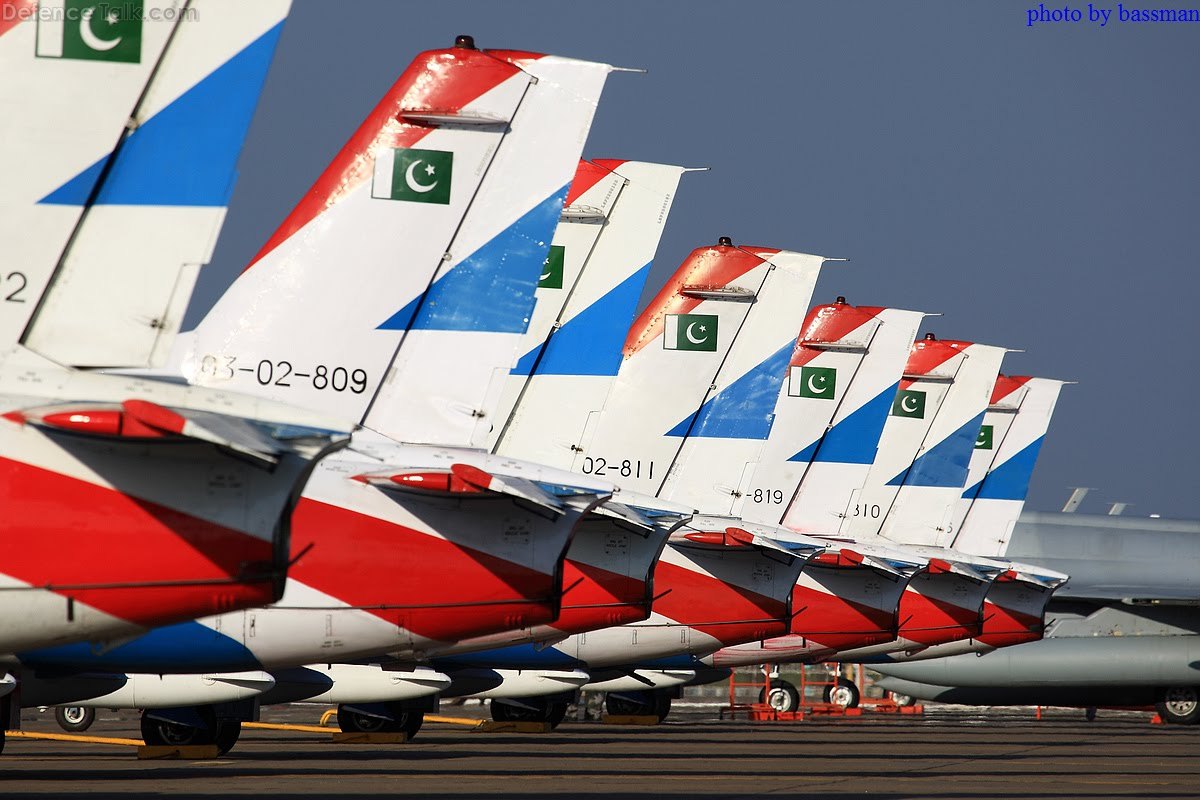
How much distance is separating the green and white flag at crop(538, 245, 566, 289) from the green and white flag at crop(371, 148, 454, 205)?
12.9 ft

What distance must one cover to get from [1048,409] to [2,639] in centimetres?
2654

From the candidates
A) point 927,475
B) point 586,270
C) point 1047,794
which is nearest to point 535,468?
point 586,270

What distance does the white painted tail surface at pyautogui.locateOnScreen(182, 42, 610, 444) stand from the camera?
1245 cm

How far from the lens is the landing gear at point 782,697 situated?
116 feet

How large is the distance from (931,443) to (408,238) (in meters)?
17.4

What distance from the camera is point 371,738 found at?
850 inches

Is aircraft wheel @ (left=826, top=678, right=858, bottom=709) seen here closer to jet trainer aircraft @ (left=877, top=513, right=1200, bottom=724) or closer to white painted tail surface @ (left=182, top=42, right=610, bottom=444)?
jet trainer aircraft @ (left=877, top=513, right=1200, bottom=724)

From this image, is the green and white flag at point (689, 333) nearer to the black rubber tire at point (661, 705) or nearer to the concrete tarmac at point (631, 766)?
the concrete tarmac at point (631, 766)

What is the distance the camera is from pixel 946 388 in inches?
1136

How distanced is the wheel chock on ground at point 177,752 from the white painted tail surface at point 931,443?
42.1ft

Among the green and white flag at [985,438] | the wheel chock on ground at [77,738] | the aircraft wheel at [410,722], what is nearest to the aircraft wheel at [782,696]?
the green and white flag at [985,438]

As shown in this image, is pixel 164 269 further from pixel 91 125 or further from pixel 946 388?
pixel 946 388

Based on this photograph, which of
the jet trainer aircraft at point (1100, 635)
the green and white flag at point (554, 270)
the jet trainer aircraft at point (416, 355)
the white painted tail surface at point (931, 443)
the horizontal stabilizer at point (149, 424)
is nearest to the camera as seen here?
the horizontal stabilizer at point (149, 424)

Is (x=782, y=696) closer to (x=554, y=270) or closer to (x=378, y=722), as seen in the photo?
(x=378, y=722)
